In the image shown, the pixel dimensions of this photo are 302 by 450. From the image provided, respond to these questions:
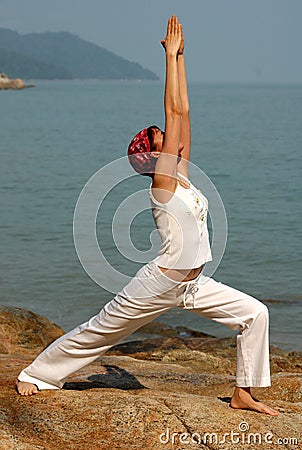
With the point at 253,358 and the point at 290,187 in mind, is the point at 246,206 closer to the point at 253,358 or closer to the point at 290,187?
the point at 290,187

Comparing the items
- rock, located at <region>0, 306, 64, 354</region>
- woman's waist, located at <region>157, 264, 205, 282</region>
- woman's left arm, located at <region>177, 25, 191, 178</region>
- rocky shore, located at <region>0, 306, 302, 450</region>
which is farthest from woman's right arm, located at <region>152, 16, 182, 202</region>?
rock, located at <region>0, 306, 64, 354</region>

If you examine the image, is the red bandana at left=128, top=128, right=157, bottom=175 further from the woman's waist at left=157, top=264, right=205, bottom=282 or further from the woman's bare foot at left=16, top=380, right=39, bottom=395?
the woman's bare foot at left=16, top=380, right=39, bottom=395

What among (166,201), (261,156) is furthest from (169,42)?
(261,156)

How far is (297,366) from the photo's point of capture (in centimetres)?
984

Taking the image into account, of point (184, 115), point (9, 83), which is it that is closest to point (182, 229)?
point (184, 115)

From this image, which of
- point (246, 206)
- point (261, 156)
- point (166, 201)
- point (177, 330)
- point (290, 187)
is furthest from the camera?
point (261, 156)

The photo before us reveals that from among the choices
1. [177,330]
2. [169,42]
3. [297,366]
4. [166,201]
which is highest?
[169,42]

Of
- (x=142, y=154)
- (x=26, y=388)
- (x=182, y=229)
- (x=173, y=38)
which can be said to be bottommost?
(x=26, y=388)

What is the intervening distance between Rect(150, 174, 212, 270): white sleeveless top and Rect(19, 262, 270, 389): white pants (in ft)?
0.43

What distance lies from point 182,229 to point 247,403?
52.6 inches

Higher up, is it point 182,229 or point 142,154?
point 142,154

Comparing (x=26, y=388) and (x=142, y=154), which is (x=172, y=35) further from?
(x=26, y=388)

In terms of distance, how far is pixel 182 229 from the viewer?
5289 mm

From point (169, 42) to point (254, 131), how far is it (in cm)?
5936
